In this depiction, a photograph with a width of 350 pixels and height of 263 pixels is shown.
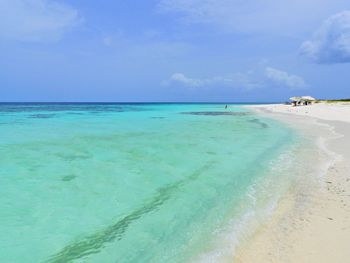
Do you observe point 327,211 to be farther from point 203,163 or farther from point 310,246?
point 203,163

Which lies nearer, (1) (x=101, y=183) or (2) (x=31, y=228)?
(2) (x=31, y=228)

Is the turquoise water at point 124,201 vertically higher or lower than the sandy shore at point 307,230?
lower

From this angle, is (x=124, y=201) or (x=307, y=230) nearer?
(x=307, y=230)

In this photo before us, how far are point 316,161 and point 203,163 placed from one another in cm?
364

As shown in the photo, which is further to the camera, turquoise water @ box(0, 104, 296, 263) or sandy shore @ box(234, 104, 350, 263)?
turquoise water @ box(0, 104, 296, 263)

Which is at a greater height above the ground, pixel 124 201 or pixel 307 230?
pixel 307 230

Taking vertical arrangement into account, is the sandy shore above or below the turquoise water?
above

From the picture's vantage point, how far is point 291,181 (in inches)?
297

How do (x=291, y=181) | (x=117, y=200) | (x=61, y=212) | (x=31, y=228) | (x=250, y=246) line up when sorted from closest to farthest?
(x=250, y=246) < (x=31, y=228) < (x=61, y=212) < (x=117, y=200) < (x=291, y=181)

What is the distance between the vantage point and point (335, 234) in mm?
4422

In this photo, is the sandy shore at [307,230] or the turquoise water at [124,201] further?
the turquoise water at [124,201]

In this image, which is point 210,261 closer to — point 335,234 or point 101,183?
point 335,234

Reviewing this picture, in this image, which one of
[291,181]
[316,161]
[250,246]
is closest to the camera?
[250,246]

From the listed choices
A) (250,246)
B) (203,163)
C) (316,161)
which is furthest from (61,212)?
(316,161)
